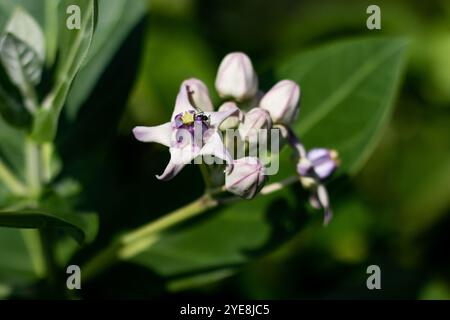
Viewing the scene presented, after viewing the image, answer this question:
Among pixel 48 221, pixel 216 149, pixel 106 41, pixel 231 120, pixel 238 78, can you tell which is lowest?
pixel 48 221

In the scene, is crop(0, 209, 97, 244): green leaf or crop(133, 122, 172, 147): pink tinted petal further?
crop(133, 122, 172, 147): pink tinted petal

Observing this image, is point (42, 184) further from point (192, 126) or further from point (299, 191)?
point (299, 191)

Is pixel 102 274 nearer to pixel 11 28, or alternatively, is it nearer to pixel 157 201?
pixel 157 201

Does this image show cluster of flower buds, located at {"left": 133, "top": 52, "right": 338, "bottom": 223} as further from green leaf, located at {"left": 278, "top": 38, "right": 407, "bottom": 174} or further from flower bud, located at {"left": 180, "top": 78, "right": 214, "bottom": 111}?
green leaf, located at {"left": 278, "top": 38, "right": 407, "bottom": 174}

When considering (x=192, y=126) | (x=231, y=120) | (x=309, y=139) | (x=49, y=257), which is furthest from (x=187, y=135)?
(x=309, y=139)

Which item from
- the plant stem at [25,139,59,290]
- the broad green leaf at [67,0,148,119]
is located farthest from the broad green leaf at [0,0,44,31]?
the plant stem at [25,139,59,290]

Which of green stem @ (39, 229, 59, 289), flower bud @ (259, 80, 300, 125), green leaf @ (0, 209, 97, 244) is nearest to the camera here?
green leaf @ (0, 209, 97, 244)

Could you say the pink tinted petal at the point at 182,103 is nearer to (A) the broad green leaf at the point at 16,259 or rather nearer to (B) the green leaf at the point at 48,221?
(B) the green leaf at the point at 48,221
